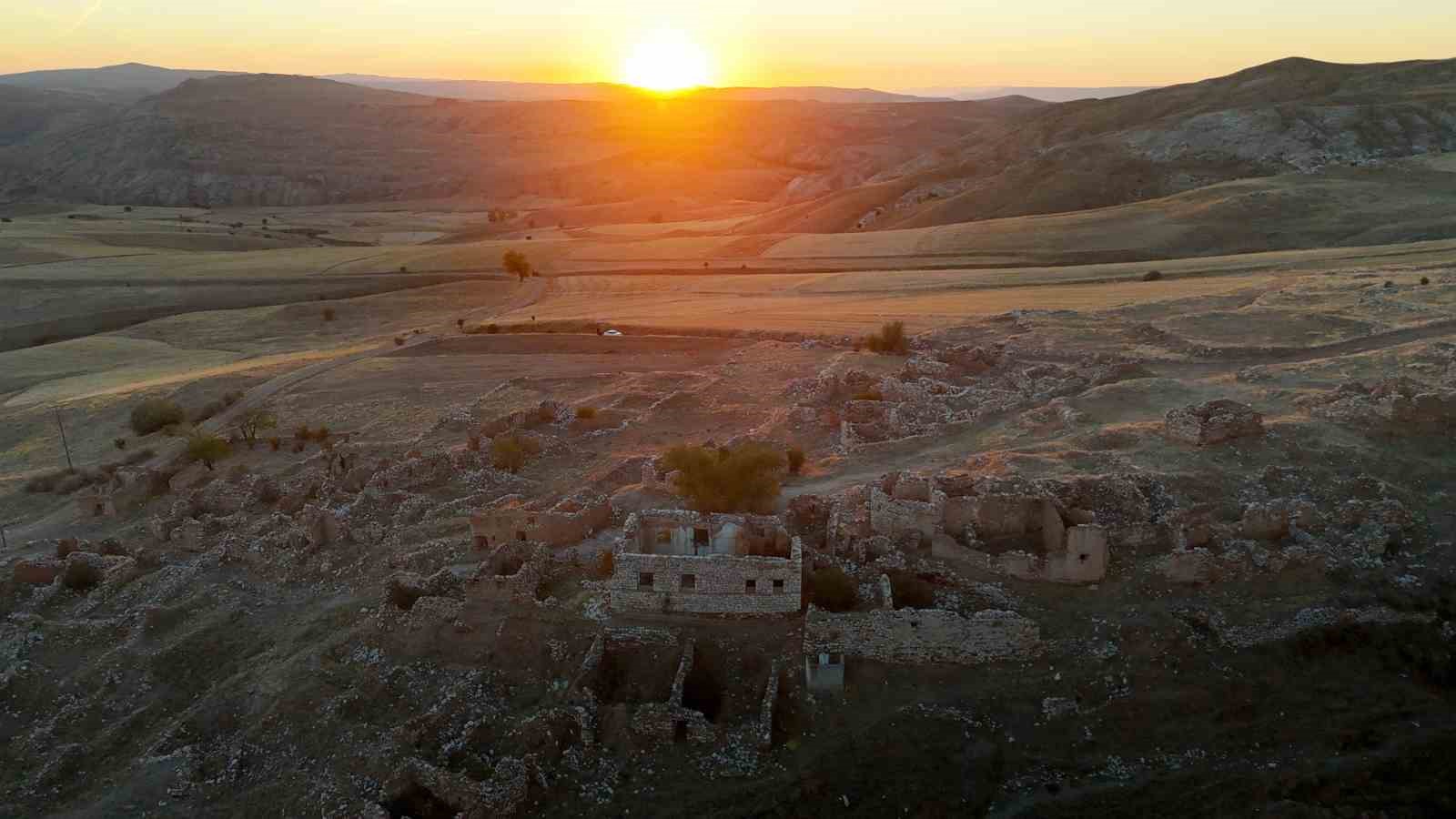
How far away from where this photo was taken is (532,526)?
859 inches

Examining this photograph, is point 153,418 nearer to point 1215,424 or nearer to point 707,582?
point 707,582

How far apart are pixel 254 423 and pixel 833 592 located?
24.1 metres

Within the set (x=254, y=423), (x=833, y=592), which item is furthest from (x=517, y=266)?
(x=833, y=592)

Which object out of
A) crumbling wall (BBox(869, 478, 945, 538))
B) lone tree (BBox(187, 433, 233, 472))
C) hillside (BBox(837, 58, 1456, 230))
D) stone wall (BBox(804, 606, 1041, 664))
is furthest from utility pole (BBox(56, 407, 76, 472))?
hillside (BBox(837, 58, 1456, 230))

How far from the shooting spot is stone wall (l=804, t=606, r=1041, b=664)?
1733 cm

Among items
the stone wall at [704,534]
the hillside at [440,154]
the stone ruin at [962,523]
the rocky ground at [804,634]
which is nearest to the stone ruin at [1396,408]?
the rocky ground at [804,634]

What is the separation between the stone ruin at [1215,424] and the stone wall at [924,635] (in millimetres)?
10556

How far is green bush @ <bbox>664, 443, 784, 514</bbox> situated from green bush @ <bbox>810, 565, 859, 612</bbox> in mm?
3435

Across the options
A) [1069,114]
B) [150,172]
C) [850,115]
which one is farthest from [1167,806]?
[850,115]

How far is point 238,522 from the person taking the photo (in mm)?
24906

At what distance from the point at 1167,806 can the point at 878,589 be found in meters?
6.41

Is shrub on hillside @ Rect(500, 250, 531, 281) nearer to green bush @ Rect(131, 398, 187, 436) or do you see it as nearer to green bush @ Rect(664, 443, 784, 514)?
green bush @ Rect(131, 398, 187, 436)

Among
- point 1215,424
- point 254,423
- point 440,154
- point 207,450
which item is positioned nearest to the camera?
point 1215,424

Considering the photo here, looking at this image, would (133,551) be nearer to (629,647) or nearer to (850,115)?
(629,647)
